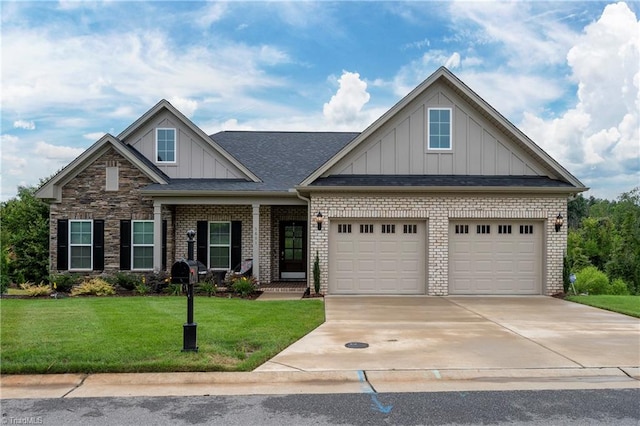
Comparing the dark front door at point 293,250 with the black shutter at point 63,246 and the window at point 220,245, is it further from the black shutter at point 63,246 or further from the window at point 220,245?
the black shutter at point 63,246

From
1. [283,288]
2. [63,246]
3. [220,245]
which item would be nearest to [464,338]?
[283,288]

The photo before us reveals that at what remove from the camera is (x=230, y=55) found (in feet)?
64.6

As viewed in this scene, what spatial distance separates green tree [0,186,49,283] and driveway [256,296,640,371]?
42.2ft

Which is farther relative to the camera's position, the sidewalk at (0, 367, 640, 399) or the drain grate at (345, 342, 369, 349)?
the drain grate at (345, 342, 369, 349)

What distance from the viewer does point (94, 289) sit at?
48.4 feet

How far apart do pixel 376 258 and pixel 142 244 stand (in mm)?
7596

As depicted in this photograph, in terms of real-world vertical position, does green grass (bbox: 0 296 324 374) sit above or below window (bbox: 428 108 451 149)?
below

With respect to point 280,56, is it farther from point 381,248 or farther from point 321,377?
point 321,377

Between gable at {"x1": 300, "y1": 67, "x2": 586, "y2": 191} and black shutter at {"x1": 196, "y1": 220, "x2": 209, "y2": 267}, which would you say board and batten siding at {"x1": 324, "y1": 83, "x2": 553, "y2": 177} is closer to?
gable at {"x1": 300, "y1": 67, "x2": 586, "y2": 191}

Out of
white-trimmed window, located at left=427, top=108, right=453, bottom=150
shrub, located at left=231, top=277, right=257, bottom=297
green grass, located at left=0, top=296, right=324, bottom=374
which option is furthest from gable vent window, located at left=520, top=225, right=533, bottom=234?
shrub, located at left=231, top=277, right=257, bottom=297

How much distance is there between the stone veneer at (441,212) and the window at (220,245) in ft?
13.7

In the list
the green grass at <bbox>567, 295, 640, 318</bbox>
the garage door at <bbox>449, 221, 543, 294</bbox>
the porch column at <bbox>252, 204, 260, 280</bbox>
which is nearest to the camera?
the green grass at <bbox>567, 295, 640, 318</bbox>

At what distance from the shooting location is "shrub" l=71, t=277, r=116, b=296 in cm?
1476

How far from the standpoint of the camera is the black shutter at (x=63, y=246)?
53.4 ft
